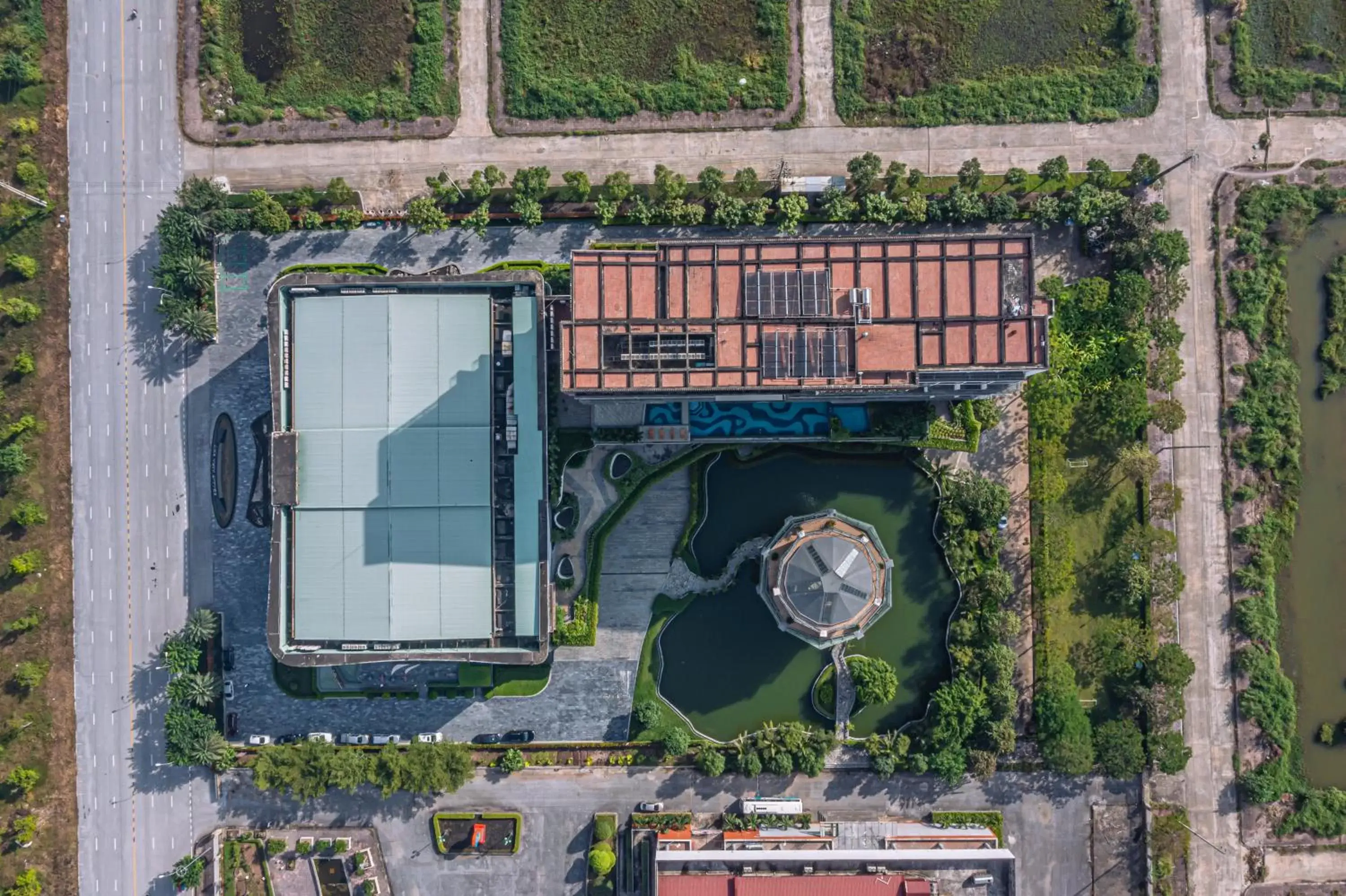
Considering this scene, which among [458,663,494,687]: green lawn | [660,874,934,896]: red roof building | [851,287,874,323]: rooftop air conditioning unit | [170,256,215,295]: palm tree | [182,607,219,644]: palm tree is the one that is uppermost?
[170,256,215,295]: palm tree

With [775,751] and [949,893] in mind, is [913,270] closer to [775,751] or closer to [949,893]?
[775,751]

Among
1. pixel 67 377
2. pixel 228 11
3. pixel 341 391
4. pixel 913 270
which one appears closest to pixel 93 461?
pixel 67 377

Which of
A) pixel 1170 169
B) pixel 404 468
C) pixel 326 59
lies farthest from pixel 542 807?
pixel 1170 169

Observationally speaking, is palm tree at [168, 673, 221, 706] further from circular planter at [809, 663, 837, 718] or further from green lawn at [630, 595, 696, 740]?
circular planter at [809, 663, 837, 718]

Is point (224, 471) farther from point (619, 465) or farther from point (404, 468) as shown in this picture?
point (619, 465)

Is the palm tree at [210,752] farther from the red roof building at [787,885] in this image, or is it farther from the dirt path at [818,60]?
the dirt path at [818,60]

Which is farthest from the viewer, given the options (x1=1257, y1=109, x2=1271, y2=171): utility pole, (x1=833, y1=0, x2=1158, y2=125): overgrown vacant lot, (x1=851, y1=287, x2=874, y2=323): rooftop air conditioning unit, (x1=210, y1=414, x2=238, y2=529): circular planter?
(x1=210, y1=414, x2=238, y2=529): circular planter

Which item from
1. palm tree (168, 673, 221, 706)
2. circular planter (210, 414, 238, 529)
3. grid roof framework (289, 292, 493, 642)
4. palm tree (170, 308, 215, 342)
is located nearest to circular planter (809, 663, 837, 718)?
grid roof framework (289, 292, 493, 642)
